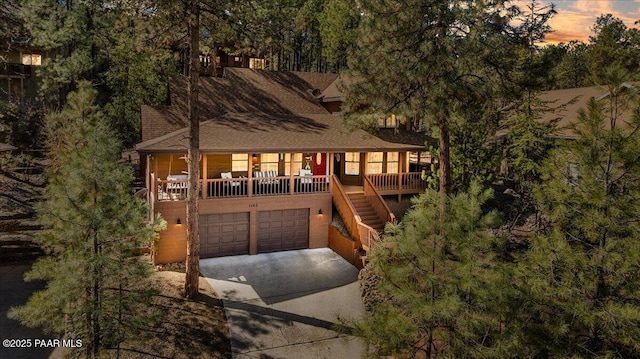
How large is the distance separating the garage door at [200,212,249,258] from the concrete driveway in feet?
1.37

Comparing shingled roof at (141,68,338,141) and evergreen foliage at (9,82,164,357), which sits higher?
shingled roof at (141,68,338,141)

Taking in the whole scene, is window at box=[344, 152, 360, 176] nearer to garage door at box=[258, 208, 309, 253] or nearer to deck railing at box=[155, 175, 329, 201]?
deck railing at box=[155, 175, 329, 201]

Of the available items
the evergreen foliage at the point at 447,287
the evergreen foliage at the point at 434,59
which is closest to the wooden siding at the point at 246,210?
the evergreen foliage at the point at 434,59

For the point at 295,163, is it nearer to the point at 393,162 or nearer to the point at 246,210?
the point at 246,210

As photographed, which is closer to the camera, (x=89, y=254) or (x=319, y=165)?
(x=89, y=254)

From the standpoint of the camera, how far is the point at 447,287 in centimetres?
669

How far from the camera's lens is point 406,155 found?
2252 centimetres

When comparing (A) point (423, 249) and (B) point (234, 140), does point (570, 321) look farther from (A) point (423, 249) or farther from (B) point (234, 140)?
(B) point (234, 140)

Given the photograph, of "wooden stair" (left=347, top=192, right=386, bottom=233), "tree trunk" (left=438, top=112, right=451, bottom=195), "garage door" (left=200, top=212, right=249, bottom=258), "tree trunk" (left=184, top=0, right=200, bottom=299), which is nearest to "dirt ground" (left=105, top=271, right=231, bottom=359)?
"tree trunk" (left=184, top=0, right=200, bottom=299)

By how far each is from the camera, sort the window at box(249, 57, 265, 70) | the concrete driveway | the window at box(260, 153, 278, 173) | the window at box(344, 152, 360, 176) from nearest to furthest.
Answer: the concrete driveway → the window at box(260, 153, 278, 173) → the window at box(344, 152, 360, 176) → the window at box(249, 57, 265, 70)

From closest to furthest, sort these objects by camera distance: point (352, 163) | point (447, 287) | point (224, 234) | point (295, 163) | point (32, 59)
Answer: point (447, 287), point (224, 234), point (295, 163), point (352, 163), point (32, 59)

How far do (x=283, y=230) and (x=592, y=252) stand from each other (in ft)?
44.5

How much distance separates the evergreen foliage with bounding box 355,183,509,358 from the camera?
21.1 ft

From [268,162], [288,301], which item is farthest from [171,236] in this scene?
[268,162]
